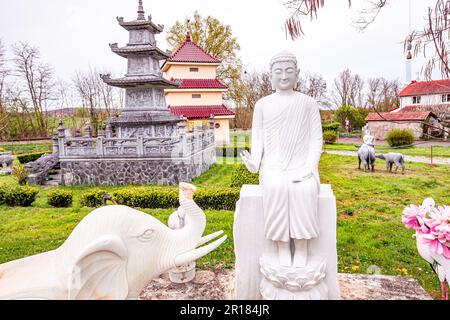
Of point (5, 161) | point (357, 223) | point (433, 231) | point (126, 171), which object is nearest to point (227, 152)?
point (126, 171)

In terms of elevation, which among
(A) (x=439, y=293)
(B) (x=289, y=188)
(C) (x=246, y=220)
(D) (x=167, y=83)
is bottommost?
(A) (x=439, y=293)

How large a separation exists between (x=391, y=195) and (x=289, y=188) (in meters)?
7.06

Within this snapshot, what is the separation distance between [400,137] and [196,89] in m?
12.9

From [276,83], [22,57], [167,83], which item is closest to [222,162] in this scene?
[167,83]

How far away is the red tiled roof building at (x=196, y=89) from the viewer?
20062 millimetres

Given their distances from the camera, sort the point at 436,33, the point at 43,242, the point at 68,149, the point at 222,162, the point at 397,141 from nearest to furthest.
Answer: the point at 436,33 < the point at 43,242 < the point at 68,149 < the point at 222,162 < the point at 397,141

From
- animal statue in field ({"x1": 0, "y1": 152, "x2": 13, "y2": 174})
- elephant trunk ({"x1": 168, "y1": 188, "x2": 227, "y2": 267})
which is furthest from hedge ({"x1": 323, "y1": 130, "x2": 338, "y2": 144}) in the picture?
elephant trunk ({"x1": 168, "y1": 188, "x2": 227, "y2": 267})

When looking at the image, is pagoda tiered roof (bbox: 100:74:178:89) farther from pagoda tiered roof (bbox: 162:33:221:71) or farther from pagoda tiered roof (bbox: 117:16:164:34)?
pagoda tiered roof (bbox: 162:33:221:71)

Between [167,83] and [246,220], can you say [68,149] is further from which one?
[246,220]

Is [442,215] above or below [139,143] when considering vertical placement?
below

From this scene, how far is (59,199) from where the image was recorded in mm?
8055

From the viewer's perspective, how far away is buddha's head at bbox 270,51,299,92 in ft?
8.91

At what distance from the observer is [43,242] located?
5371 millimetres

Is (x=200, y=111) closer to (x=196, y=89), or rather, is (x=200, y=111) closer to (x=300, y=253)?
(x=196, y=89)
